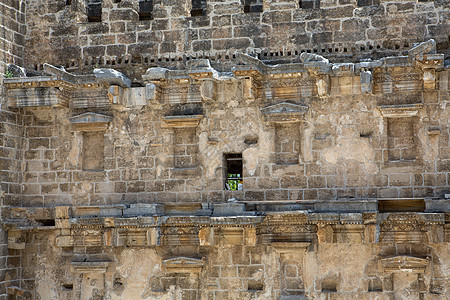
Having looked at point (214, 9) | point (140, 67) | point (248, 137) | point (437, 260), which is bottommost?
point (437, 260)

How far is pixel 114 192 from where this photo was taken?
1423cm

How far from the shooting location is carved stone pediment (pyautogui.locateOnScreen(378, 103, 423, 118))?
42.8 ft

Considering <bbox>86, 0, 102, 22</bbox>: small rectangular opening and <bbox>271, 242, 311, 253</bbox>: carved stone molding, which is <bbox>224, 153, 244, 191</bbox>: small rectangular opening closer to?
<bbox>271, 242, 311, 253</bbox>: carved stone molding

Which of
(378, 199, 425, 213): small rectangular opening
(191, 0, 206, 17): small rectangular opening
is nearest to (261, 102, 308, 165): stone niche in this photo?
(378, 199, 425, 213): small rectangular opening

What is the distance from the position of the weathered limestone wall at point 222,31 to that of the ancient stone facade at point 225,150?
0.03 meters

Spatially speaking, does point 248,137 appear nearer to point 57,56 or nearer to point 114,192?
point 114,192

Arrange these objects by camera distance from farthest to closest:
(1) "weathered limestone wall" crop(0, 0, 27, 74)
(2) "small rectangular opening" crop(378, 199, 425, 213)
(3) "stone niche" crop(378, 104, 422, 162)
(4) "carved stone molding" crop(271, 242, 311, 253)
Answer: (1) "weathered limestone wall" crop(0, 0, 27, 74), (4) "carved stone molding" crop(271, 242, 311, 253), (3) "stone niche" crop(378, 104, 422, 162), (2) "small rectangular opening" crop(378, 199, 425, 213)

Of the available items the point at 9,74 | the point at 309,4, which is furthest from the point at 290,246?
the point at 9,74

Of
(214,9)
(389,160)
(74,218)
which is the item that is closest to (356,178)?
(389,160)

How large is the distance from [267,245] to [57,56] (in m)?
5.62

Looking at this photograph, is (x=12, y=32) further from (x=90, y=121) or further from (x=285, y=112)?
(x=285, y=112)

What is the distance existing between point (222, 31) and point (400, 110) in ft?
12.0

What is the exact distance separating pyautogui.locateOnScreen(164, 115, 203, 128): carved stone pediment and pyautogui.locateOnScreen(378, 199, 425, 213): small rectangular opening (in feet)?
12.0

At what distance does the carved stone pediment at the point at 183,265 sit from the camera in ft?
44.9
